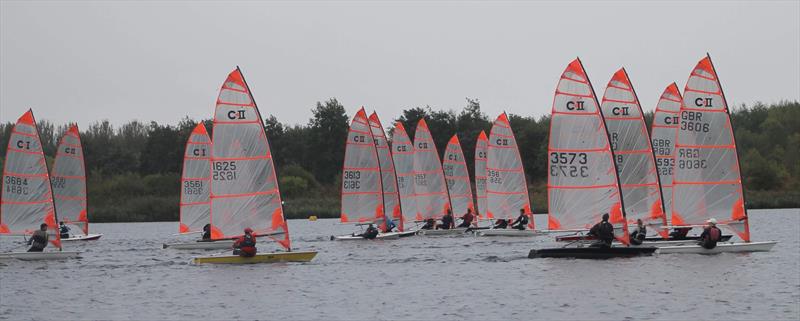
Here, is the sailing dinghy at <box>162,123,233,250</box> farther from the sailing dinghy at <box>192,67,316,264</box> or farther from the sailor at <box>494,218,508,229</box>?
the sailor at <box>494,218,508,229</box>

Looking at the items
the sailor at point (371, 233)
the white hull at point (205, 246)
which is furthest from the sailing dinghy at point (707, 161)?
the white hull at point (205, 246)

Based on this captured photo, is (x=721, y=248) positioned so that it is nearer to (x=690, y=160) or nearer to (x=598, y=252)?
(x=690, y=160)

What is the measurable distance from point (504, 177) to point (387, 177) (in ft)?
19.3

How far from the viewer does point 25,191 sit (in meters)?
46.7

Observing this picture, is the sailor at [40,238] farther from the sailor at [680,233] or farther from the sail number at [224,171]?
the sailor at [680,233]

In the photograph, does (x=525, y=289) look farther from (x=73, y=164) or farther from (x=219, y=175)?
(x=73, y=164)

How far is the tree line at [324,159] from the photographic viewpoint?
9200cm

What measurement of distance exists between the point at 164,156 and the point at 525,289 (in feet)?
289

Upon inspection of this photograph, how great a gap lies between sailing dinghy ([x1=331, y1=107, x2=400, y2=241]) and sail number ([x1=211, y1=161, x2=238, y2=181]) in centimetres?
1577

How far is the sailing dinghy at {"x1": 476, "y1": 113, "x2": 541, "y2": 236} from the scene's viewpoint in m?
58.5

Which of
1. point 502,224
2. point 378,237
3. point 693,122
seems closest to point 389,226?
point 378,237

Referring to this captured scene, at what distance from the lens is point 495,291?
32750mm

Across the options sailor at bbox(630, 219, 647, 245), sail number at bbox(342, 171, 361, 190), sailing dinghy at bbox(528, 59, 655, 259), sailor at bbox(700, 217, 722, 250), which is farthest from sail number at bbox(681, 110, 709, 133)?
sail number at bbox(342, 171, 361, 190)

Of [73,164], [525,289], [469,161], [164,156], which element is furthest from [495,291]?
[164,156]
